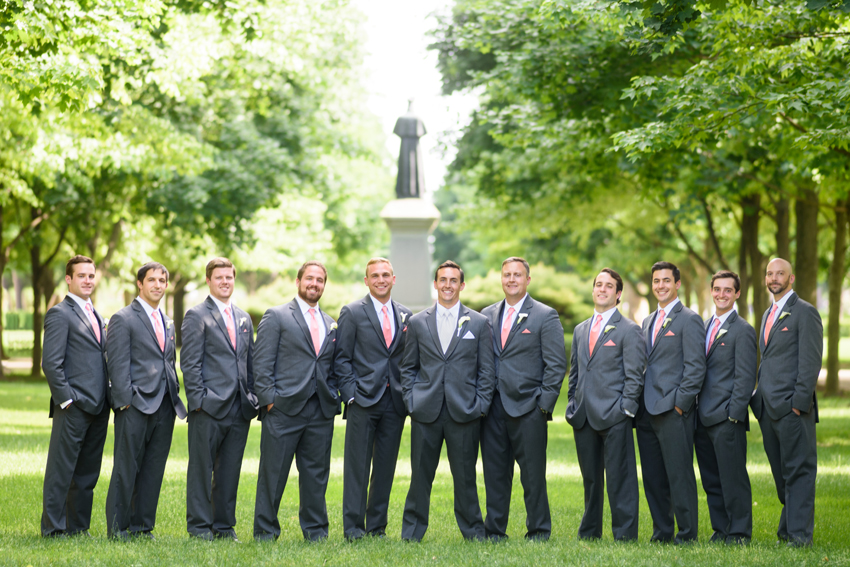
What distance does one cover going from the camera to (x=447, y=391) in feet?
22.2

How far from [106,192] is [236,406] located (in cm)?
1789

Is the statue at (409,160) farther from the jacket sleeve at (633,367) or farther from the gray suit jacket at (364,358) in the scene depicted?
the jacket sleeve at (633,367)

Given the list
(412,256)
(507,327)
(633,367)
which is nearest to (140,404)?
(507,327)

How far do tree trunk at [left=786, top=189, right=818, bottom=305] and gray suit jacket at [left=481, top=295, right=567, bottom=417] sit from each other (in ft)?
40.0

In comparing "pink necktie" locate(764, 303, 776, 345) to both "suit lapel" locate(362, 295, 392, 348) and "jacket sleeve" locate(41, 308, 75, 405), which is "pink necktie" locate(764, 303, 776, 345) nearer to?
"suit lapel" locate(362, 295, 392, 348)

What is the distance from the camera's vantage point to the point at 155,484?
691 centimetres

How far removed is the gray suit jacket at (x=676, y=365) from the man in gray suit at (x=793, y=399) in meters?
0.58

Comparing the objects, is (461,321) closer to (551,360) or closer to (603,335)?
(551,360)

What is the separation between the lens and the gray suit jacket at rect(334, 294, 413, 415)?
6.91 meters

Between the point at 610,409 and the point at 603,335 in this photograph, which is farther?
the point at 603,335

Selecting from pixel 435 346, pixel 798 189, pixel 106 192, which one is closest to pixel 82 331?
pixel 435 346

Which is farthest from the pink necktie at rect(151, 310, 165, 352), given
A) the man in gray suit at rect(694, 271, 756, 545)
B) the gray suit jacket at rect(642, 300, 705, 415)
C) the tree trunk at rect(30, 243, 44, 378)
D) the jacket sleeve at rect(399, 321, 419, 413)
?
the tree trunk at rect(30, 243, 44, 378)

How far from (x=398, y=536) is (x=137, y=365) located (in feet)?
8.63

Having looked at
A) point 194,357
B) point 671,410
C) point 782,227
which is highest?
point 782,227
